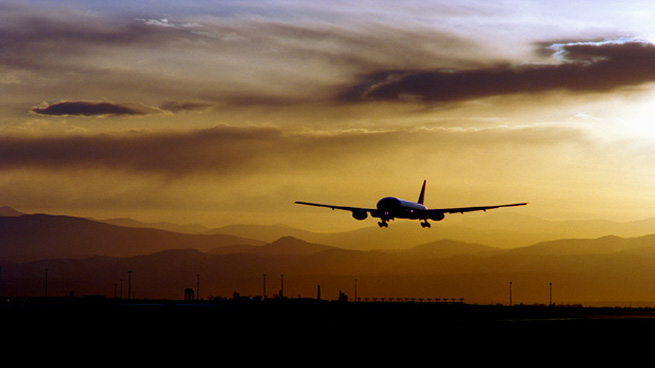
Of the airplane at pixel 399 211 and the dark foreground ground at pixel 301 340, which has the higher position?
the airplane at pixel 399 211

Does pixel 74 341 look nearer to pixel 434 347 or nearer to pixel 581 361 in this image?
pixel 434 347

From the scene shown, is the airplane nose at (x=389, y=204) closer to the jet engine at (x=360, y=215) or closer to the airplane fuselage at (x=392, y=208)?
the airplane fuselage at (x=392, y=208)

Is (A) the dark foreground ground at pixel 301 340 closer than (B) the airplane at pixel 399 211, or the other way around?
(A) the dark foreground ground at pixel 301 340

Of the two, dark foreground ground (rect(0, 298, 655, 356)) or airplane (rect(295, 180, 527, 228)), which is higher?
airplane (rect(295, 180, 527, 228))

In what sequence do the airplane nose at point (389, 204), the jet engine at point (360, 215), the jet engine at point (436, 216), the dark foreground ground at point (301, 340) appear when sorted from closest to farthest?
the dark foreground ground at point (301, 340), the airplane nose at point (389, 204), the jet engine at point (360, 215), the jet engine at point (436, 216)

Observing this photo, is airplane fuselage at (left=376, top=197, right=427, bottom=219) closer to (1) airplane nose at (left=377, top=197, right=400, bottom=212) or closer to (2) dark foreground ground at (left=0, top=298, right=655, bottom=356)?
(1) airplane nose at (left=377, top=197, right=400, bottom=212)

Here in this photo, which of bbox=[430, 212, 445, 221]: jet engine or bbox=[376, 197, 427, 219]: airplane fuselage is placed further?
bbox=[430, 212, 445, 221]: jet engine

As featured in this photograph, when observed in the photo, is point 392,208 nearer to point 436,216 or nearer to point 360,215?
point 360,215

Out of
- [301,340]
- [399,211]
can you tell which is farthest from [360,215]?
[301,340]

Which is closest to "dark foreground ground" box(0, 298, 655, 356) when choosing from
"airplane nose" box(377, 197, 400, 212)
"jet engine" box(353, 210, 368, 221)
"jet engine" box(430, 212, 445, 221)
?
"airplane nose" box(377, 197, 400, 212)

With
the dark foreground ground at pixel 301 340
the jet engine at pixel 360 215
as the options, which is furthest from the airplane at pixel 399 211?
the dark foreground ground at pixel 301 340

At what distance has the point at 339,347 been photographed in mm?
64562

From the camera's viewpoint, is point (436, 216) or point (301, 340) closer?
point (301, 340)

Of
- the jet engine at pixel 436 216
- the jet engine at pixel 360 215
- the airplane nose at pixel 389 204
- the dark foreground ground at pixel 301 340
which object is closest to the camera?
the dark foreground ground at pixel 301 340
